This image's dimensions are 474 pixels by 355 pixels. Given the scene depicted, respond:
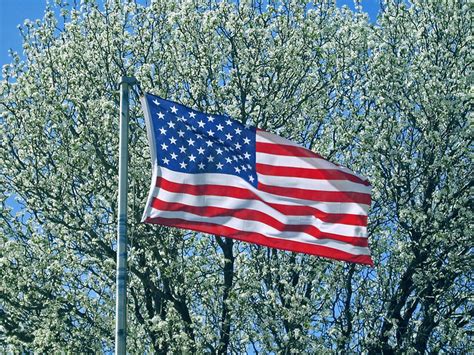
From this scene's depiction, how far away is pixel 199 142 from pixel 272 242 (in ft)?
5.19

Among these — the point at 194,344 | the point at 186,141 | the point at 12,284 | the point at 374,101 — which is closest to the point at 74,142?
the point at 12,284

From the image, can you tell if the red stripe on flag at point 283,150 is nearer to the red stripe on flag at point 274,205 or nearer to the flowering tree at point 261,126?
the red stripe on flag at point 274,205

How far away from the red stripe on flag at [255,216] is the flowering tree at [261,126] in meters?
5.82

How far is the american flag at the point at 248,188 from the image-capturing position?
1249 centimetres

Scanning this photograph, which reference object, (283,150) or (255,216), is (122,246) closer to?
(255,216)

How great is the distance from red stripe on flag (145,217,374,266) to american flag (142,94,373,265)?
13 millimetres

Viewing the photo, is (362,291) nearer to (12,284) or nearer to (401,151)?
(401,151)

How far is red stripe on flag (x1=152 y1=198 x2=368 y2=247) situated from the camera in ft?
40.1

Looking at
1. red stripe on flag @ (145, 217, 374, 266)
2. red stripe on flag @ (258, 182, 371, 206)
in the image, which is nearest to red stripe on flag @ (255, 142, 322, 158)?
red stripe on flag @ (258, 182, 371, 206)

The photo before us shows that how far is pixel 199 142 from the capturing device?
42.5ft

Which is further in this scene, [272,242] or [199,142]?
[199,142]

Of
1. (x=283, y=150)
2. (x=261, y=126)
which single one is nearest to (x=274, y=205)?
(x=283, y=150)

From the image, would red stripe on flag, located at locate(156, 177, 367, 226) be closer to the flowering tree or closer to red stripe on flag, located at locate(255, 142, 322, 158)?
red stripe on flag, located at locate(255, 142, 322, 158)

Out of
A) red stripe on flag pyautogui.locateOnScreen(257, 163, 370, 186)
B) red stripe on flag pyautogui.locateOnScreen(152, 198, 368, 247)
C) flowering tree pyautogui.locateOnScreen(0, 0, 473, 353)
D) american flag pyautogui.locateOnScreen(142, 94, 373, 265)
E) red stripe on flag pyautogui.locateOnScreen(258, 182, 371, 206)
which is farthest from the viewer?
flowering tree pyautogui.locateOnScreen(0, 0, 473, 353)
